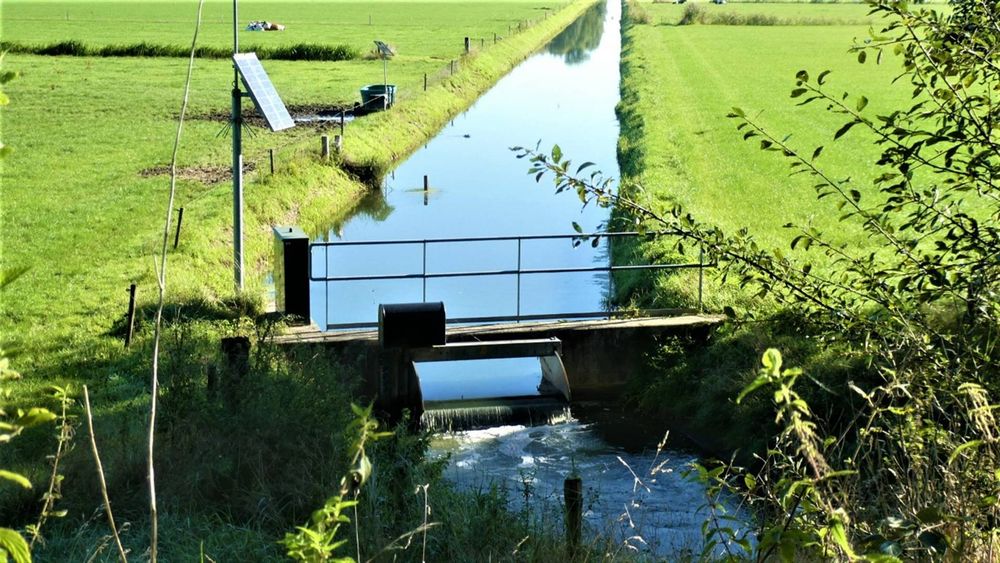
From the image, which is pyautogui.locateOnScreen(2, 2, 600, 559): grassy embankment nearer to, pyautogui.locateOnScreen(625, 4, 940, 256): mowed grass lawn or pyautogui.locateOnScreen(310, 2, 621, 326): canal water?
pyautogui.locateOnScreen(310, 2, 621, 326): canal water

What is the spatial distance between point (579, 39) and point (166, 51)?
35.2 metres

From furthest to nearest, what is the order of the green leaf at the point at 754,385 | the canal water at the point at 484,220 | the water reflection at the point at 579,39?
the water reflection at the point at 579,39, the canal water at the point at 484,220, the green leaf at the point at 754,385

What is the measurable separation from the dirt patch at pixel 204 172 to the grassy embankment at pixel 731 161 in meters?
9.64

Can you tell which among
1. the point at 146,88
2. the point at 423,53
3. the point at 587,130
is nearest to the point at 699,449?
the point at 587,130

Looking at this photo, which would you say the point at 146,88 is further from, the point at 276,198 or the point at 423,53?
the point at 276,198

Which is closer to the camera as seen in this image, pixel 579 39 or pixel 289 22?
pixel 579 39

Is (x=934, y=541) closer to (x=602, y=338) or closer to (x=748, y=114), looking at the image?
(x=602, y=338)

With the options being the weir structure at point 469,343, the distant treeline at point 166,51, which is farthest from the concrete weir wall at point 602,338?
the distant treeline at point 166,51

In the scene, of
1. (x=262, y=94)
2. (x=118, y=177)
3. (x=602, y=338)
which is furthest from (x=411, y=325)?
(x=118, y=177)

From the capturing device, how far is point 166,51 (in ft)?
208

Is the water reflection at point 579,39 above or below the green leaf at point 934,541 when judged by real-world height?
above

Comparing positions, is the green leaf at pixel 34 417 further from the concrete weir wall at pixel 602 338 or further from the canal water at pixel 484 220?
the concrete weir wall at pixel 602 338

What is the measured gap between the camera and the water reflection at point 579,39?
76250 mm

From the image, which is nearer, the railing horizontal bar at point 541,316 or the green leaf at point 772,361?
the green leaf at point 772,361
